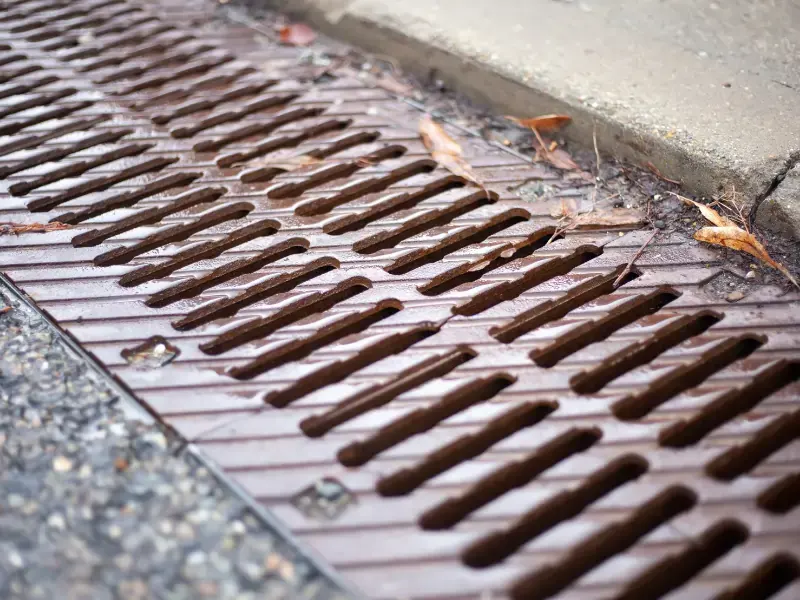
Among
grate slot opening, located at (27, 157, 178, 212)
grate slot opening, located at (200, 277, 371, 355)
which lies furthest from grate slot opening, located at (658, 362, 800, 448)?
grate slot opening, located at (27, 157, 178, 212)

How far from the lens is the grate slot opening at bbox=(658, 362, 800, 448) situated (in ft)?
5.17

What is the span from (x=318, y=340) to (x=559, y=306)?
522 millimetres

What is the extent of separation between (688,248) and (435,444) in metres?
0.84

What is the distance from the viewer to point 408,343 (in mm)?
1800

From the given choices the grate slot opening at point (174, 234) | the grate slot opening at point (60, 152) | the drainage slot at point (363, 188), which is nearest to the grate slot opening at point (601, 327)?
the drainage slot at point (363, 188)

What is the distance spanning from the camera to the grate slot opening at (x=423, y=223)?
6.72ft

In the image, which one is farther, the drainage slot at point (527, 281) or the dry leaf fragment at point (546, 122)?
the dry leaf fragment at point (546, 122)

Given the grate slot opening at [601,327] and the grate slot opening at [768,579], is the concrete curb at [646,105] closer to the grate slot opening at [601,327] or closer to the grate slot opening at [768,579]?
the grate slot opening at [601,327]

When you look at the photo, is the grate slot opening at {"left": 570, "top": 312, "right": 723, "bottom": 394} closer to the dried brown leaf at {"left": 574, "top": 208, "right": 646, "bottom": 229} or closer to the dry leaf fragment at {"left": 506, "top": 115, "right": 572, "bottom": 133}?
the dried brown leaf at {"left": 574, "top": 208, "right": 646, "bottom": 229}

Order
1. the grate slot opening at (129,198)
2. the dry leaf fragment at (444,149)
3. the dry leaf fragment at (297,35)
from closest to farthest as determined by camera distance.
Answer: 1. the grate slot opening at (129,198)
2. the dry leaf fragment at (444,149)
3. the dry leaf fragment at (297,35)

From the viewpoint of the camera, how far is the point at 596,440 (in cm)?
159

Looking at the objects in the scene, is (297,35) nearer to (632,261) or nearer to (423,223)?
(423,223)

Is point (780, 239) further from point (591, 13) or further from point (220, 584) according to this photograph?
point (220, 584)

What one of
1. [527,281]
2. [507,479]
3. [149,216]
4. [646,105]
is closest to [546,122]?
[646,105]
